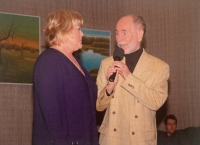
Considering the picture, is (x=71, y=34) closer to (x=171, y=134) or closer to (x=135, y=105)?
(x=135, y=105)

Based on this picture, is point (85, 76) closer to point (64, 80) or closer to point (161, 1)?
point (64, 80)

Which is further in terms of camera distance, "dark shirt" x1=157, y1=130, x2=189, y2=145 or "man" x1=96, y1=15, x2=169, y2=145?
"dark shirt" x1=157, y1=130, x2=189, y2=145

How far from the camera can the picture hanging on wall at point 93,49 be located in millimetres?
5727

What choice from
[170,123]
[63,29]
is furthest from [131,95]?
[170,123]

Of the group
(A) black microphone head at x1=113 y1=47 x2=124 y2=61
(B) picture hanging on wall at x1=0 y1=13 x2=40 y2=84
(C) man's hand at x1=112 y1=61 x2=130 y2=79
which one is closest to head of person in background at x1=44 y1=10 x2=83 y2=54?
(C) man's hand at x1=112 y1=61 x2=130 y2=79

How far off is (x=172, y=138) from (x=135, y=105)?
3202 mm

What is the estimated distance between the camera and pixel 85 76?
262 cm

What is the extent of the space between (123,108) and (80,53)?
2.75 m

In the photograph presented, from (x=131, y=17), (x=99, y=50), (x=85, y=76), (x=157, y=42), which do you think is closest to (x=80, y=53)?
(x=99, y=50)

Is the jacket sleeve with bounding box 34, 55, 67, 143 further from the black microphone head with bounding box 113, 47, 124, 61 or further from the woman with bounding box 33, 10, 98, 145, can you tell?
the black microphone head with bounding box 113, 47, 124, 61

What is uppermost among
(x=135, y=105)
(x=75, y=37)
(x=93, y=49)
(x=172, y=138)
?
(x=75, y=37)

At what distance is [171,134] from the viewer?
19.8 feet

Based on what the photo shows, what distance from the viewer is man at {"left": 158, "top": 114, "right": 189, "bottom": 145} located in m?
5.89

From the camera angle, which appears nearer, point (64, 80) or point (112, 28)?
point (64, 80)
